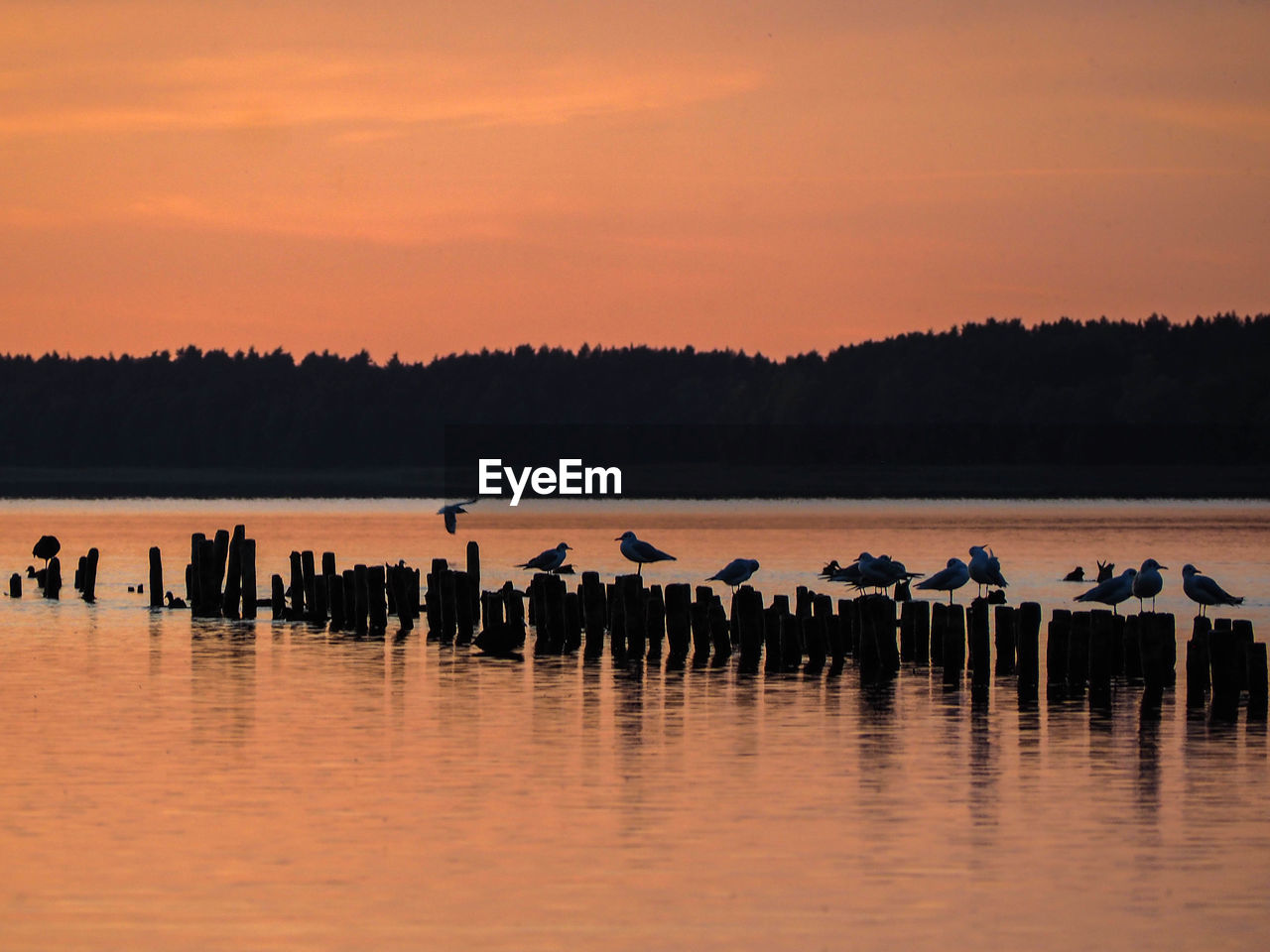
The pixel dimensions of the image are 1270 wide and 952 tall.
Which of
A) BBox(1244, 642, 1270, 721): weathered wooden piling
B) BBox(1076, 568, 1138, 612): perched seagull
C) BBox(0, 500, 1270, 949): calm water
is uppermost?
BBox(1076, 568, 1138, 612): perched seagull

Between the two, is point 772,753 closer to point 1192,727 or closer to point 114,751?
point 1192,727

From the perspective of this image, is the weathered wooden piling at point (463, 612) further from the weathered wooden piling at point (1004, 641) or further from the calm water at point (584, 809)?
the weathered wooden piling at point (1004, 641)

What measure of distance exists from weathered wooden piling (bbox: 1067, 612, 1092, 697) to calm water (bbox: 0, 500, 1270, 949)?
496 mm

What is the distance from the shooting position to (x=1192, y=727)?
66.4 feet

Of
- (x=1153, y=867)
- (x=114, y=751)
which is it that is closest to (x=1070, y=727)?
(x=1153, y=867)

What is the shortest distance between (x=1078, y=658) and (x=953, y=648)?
1738 millimetres

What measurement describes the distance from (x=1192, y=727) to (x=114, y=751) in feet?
32.9

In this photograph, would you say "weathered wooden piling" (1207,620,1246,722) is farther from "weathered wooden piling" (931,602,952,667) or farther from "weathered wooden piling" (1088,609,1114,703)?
"weathered wooden piling" (931,602,952,667)

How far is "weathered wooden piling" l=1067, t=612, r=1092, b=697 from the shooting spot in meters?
23.0

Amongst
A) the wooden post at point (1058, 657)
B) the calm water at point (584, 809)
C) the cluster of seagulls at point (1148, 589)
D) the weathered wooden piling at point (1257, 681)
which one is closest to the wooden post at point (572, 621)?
the calm water at point (584, 809)

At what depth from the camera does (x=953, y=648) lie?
24484mm

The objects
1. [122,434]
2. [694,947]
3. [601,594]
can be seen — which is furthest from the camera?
[122,434]

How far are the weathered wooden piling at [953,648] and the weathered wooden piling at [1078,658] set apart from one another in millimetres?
1514

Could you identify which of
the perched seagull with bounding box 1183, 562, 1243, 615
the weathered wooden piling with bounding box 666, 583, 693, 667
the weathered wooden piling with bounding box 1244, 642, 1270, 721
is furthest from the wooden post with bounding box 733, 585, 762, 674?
the weathered wooden piling with bounding box 1244, 642, 1270, 721
